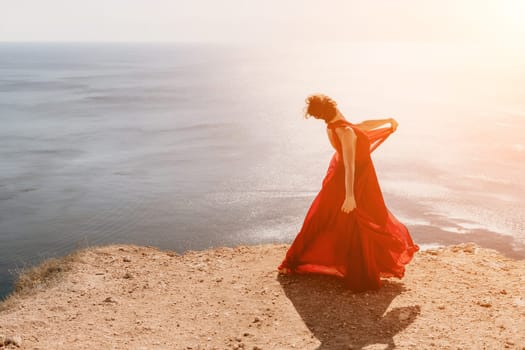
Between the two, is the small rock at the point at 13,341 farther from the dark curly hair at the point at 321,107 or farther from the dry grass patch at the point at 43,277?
the dark curly hair at the point at 321,107

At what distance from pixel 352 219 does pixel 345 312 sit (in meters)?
1.24

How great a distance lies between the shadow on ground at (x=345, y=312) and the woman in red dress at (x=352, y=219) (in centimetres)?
21

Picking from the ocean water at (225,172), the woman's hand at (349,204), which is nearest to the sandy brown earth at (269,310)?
the woman's hand at (349,204)

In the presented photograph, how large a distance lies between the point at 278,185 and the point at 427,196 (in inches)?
259

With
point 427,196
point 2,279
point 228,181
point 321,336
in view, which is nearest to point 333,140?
point 321,336

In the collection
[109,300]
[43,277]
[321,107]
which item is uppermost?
[321,107]

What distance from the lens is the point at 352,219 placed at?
7215mm

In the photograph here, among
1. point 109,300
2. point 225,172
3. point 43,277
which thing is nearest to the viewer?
point 109,300

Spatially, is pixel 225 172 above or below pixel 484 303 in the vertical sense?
below

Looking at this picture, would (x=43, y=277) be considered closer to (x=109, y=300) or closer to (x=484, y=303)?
(x=109, y=300)

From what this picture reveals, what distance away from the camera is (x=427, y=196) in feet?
73.3

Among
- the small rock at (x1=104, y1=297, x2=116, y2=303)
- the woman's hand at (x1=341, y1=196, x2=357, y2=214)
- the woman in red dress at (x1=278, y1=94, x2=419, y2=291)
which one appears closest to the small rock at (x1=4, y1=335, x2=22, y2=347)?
the small rock at (x1=104, y1=297, x2=116, y2=303)

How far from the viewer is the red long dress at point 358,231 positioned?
7219 mm

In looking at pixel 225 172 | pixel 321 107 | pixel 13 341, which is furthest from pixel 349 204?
pixel 225 172
